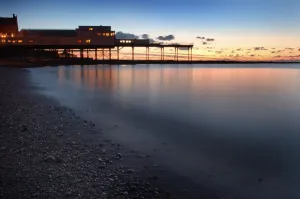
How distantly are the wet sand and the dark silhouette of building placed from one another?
7287cm

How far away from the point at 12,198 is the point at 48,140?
9.13 ft

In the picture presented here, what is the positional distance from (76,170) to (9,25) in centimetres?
7941

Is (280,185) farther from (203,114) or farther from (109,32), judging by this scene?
(109,32)

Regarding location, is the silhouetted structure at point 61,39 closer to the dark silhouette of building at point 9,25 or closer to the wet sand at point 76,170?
the dark silhouette of building at point 9,25

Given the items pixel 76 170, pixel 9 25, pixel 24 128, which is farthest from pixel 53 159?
pixel 9 25

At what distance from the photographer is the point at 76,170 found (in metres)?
4.46

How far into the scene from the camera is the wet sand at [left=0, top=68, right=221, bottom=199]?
3760 millimetres

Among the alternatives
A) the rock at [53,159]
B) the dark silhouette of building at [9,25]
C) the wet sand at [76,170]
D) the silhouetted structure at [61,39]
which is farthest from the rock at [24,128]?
the dark silhouette of building at [9,25]

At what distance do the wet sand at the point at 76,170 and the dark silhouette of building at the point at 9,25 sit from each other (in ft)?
239

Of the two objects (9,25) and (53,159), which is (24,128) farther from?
(9,25)

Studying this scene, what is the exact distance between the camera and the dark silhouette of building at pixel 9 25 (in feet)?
234

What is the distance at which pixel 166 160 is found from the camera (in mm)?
5551

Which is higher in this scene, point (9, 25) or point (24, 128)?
point (9, 25)

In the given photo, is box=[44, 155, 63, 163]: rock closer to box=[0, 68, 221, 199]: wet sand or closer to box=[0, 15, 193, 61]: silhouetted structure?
box=[0, 68, 221, 199]: wet sand
